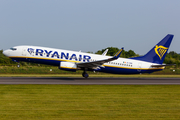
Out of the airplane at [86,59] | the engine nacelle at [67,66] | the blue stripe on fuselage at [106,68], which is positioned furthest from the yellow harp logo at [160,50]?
the engine nacelle at [67,66]

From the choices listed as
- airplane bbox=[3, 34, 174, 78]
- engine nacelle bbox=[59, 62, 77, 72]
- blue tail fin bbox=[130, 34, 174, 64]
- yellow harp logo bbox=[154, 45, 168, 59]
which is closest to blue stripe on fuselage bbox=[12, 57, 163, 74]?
airplane bbox=[3, 34, 174, 78]

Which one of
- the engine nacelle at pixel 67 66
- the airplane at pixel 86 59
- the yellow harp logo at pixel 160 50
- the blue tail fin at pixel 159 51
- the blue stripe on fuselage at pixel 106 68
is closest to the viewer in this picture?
the engine nacelle at pixel 67 66

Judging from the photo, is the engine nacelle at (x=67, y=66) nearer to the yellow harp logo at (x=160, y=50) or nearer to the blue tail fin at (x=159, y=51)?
the blue tail fin at (x=159, y=51)

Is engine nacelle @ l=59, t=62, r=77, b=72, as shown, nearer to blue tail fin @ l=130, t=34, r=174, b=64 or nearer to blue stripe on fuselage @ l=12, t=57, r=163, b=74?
blue stripe on fuselage @ l=12, t=57, r=163, b=74

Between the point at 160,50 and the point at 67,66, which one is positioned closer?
the point at 67,66

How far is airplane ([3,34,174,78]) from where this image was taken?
1276 inches

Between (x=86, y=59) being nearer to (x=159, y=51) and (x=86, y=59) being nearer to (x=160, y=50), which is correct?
(x=159, y=51)

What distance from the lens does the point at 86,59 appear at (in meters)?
34.3

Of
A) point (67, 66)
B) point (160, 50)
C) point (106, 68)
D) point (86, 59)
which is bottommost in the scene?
point (106, 68)

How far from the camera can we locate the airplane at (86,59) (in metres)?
32.4

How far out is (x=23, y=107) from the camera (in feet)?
39.9

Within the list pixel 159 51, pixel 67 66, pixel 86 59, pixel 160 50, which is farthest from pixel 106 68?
pixel 160 50

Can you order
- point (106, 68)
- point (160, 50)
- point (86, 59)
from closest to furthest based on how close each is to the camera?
point (86, 59), point (106, 68), point (160, 50)

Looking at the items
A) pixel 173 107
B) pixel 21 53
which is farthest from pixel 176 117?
pixel 21 53
